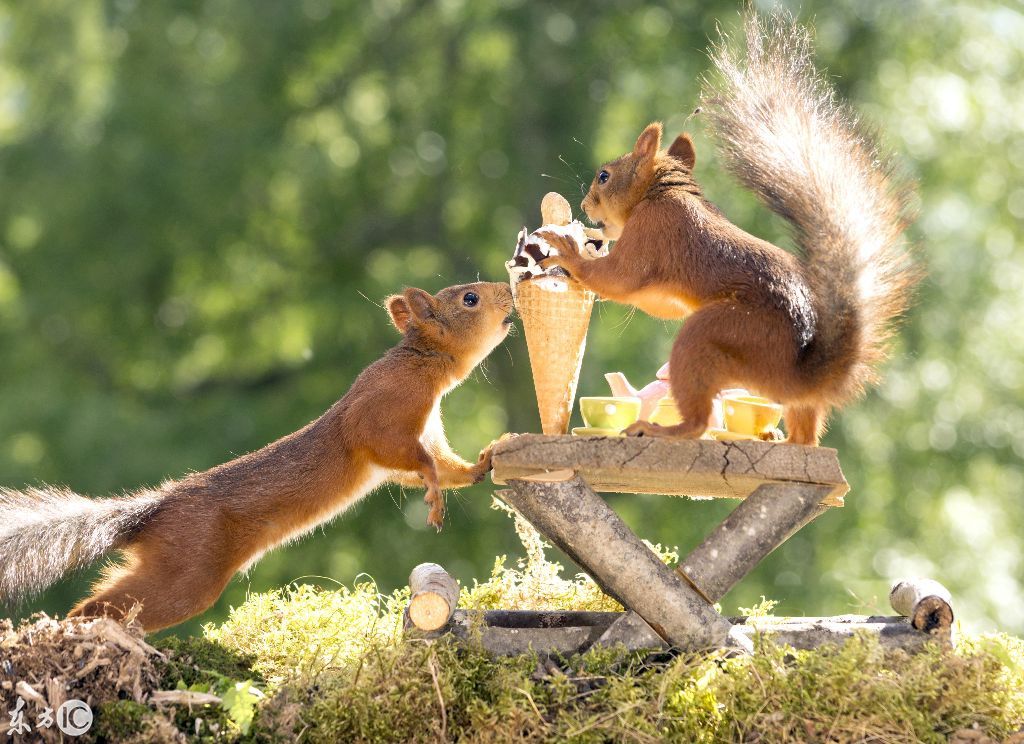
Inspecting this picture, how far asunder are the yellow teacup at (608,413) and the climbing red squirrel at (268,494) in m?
0.39

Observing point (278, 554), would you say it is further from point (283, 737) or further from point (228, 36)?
point (283, 737)

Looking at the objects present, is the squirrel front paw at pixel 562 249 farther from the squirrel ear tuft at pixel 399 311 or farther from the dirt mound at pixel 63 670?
the dirt mound at pixel 63 670

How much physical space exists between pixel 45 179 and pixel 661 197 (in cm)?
820

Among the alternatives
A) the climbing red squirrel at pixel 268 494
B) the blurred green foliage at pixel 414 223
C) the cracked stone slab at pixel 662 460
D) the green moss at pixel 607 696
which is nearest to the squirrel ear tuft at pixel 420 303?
the climbing red squirrel at pixel 268 494

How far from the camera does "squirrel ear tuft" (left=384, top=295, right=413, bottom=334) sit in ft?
12.7

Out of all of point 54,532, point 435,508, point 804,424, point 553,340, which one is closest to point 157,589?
point 54,532

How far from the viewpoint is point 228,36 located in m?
10.9

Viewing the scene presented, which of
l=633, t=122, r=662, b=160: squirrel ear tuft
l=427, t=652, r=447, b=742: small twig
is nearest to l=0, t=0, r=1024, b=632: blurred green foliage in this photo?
l=633, t=122, r=662, b=160: squirrel ear tuft

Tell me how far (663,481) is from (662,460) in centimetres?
18

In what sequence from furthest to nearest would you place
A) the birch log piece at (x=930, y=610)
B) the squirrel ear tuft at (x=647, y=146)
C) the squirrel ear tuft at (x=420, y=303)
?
1. the squirrel ear tuft at (x=420, y=303)
2. the squirrel ear tuft at (x=647, y=146)
3. the birch log piece at (x=930, y=610)

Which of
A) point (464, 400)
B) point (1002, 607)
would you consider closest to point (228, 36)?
point (464, 400)

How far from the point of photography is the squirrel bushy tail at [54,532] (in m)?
3.27

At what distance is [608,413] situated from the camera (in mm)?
3287

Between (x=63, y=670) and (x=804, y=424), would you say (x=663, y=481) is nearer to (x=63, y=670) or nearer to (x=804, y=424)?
(x=804, y=424)
